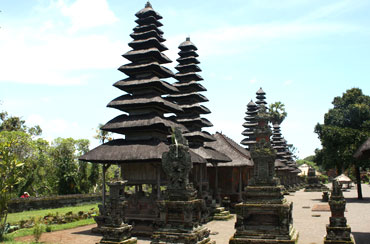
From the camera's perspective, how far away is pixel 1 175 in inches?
674

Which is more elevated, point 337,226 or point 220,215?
point 337,226

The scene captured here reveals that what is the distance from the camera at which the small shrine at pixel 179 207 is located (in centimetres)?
1194

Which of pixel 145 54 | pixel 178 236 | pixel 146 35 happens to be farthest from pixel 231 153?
pixel 178 236

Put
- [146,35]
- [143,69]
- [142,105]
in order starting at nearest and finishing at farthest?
[142,105]
[143,69]
[146,35]

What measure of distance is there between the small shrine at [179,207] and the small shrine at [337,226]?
524 cm

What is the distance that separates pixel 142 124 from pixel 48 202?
16.4 m

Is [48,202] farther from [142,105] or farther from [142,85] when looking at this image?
[142,85]

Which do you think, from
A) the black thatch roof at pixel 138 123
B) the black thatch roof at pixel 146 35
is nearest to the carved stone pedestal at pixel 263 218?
the black thatch roof at pixel 138 123

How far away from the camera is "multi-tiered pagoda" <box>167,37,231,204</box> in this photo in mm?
25906

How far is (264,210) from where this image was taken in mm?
14758

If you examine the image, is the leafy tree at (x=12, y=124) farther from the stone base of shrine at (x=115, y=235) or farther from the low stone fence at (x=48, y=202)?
the stone base of shrine at (x=115, y=235)

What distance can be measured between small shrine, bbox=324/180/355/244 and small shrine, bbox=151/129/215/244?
524cm

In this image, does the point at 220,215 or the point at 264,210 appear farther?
the point at 220,215

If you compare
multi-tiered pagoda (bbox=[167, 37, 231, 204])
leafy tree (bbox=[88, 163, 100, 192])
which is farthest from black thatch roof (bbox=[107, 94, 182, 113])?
leafy tree (bbox=[88, 163, 100, 192])
